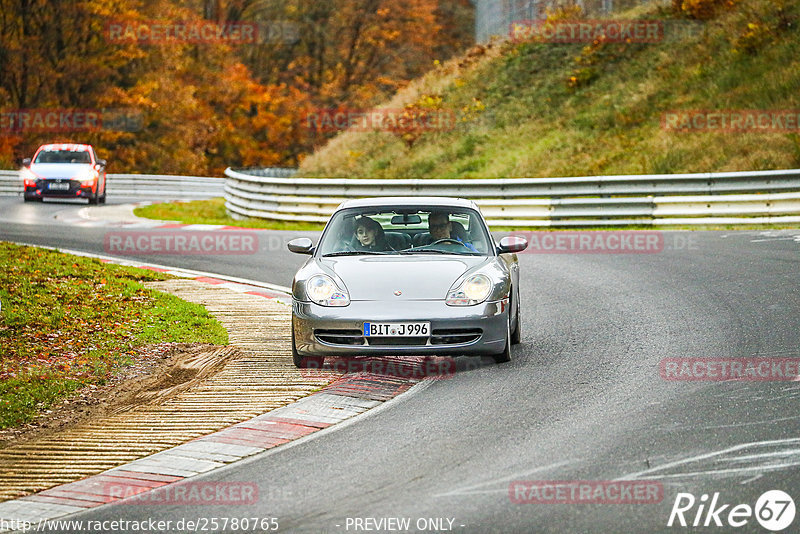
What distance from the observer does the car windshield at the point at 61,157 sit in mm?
32750

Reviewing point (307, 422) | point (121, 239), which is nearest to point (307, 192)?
point (121, 239)

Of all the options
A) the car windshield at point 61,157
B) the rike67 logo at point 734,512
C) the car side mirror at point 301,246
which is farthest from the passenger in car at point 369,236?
the car windshield at point 61,157

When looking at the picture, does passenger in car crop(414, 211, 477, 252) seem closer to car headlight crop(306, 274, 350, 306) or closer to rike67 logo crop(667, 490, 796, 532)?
car headlight crop(306, 274, 350, 306)

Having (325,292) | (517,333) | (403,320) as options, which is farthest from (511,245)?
(325,292)

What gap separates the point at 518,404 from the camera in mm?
8047

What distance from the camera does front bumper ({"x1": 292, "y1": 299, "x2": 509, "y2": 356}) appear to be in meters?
8.97

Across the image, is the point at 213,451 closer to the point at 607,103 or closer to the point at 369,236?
the point at 369,236

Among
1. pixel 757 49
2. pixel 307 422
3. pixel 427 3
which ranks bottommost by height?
pixel 307 422

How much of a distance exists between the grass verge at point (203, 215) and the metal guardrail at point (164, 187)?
6.55 m

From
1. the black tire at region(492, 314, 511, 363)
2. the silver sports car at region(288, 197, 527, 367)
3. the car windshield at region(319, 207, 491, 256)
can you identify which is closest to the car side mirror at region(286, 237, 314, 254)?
the silver sports car at region(288, 197, 527, 367)

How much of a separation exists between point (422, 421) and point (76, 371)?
11.1ft

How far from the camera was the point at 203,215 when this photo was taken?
3114 centimetres

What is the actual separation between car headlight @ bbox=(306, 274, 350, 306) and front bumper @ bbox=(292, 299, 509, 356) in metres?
0.06

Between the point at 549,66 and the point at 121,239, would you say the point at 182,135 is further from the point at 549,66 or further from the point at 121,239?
the point at 121,239
